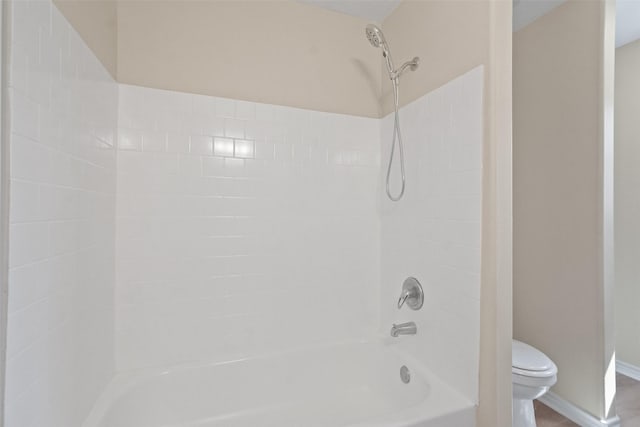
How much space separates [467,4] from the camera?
1263 millimetres

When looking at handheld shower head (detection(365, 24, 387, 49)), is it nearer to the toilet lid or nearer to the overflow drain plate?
the overflow drain plate

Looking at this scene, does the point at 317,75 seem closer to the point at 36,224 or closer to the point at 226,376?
the point at 36,224

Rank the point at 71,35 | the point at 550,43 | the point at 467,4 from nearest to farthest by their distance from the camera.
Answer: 1. the point at 71,35
2. the point at 467,4
3. the point at 550,43

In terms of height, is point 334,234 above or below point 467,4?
below

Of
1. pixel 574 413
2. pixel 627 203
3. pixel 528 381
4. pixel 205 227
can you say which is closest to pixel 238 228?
pixel 205 227

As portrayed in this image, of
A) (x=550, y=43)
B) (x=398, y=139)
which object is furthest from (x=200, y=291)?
(x=550, y=43)

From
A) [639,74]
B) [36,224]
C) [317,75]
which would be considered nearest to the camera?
[36,224]

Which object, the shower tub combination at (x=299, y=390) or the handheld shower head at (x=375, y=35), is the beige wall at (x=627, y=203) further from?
the handheld shower head at (x=375, y=35)

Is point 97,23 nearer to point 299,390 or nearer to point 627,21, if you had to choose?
point 299,390

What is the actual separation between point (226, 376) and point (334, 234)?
973 millimetres

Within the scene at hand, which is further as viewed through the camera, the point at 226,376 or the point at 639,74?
the point at 639,74

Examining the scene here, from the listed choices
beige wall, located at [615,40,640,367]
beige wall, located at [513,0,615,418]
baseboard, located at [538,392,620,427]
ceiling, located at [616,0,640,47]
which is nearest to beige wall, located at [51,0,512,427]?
beige wall, located at [513,0,615,418]

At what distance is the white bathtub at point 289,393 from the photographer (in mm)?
1269

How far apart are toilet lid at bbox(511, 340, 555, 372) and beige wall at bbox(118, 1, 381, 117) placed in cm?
165
